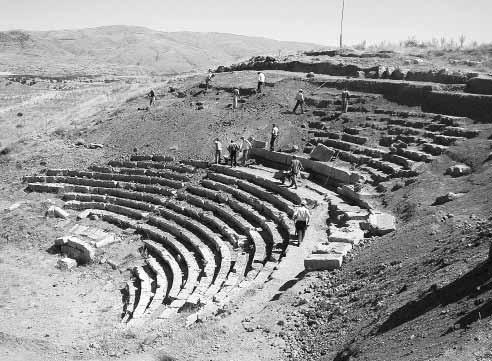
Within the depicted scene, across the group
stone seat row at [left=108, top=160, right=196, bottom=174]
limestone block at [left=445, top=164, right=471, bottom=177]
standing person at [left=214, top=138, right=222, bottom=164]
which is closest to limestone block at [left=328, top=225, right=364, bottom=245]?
limestone block at [left=445, top=164, right=471, bottom=177]

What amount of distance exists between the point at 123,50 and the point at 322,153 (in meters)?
108

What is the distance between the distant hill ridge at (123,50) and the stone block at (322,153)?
190 ft

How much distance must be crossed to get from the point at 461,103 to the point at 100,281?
52.9ft

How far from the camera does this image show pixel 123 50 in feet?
409

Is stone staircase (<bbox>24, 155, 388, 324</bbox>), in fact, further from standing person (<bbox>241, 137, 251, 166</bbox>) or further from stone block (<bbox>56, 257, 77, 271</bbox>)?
stone block (<bbox>56, 257, 77, 271</bbox>)

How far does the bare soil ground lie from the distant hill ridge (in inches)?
2500

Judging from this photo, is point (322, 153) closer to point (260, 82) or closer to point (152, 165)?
point (152, 165)

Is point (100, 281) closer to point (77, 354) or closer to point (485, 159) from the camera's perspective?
point (77, 354)

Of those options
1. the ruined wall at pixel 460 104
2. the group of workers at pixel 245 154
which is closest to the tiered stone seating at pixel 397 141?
the ruined wall at pixel 460 104

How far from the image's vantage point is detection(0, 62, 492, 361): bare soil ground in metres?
9.46

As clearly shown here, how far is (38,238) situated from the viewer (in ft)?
75.0

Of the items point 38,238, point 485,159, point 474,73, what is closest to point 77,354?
point 38,238

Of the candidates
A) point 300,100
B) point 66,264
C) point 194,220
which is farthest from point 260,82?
point 66,264

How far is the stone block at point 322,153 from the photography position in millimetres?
23703
